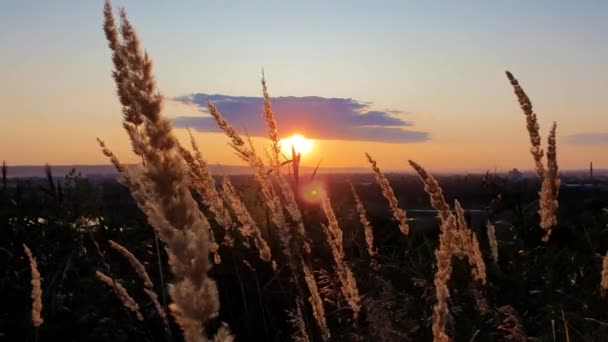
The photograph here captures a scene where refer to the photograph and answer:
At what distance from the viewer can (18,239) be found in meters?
6.77

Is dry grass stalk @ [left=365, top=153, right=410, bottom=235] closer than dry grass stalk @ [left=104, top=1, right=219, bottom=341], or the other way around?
dry grass stalk @ [left=104, top=1, right=219, bottom=341]

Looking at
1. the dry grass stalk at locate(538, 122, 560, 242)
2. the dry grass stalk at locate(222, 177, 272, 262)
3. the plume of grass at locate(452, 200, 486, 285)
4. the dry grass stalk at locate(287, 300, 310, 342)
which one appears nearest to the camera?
the dry grass stalk at locate(287, 300, 310, 342)

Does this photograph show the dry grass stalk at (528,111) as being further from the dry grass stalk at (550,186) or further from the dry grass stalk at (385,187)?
the dry grass stalk at (385,187)

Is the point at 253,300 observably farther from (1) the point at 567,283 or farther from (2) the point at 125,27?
(2) the point at 125,27

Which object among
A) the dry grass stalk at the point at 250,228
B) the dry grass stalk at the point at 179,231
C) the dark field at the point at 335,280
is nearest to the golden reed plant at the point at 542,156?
the dark field at the point at 335,280

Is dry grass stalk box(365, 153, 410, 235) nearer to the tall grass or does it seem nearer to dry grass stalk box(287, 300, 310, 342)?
the tall grass

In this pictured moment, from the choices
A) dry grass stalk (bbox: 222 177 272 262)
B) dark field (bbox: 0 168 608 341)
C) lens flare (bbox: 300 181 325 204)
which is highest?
lens flare (bbox: 300 181 325 204)

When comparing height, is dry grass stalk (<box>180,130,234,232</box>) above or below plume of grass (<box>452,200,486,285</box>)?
above

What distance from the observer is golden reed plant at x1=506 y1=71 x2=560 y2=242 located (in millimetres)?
2941

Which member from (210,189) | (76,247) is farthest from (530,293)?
(76,247)

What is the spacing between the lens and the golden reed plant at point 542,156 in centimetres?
294

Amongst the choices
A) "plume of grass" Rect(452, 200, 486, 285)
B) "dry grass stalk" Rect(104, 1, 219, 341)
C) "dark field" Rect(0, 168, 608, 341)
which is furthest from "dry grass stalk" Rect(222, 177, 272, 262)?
"dry grass stalk" Rect(104, 1, 219, 341)

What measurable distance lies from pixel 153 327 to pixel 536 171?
325cm

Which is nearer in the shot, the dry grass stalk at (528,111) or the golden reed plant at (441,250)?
Answer: the golden reed plant at (441,250)
